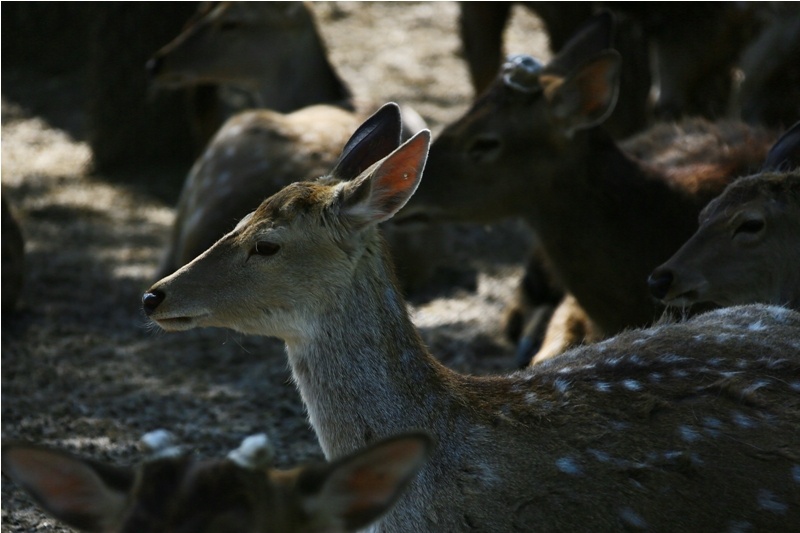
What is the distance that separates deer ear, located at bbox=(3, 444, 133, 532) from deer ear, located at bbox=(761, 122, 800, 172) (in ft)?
11.2

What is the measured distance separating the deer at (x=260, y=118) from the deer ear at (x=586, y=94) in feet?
4.75

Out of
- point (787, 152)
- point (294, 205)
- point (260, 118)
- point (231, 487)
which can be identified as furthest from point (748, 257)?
point (260, 118)

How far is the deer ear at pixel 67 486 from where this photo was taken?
2.80 metres

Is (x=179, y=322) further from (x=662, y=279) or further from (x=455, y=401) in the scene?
(x=662, y=279)

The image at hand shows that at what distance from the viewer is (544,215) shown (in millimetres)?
6316

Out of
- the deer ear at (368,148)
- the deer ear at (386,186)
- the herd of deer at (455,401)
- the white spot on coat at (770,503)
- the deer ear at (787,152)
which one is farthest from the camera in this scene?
the deer ear at (787,152)

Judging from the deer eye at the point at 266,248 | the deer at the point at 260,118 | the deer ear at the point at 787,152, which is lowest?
the deer at the point at 260,118

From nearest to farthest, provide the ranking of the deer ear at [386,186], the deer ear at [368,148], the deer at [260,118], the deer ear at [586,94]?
1. the deer ear at [386,186]
2. the deer ear at [368,148]
3. the deer ear at [586,94]
4. the deer at [260,118]

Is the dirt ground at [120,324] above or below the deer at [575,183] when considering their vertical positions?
below

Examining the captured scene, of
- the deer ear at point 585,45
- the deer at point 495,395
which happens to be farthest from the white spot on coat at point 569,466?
the deer ear at point 585,45

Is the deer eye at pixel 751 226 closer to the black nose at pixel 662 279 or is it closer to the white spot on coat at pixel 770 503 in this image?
the black nose at pixel 662 279

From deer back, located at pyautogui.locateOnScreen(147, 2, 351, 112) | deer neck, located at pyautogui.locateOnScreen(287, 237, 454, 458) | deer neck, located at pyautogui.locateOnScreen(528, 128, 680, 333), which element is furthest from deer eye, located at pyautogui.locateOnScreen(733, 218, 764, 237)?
deer back, located at pyautogui.locateOnScreen(147, 2, 351, 112)

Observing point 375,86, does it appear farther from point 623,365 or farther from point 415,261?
point 623,365

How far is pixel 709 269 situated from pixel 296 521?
2.60 m
